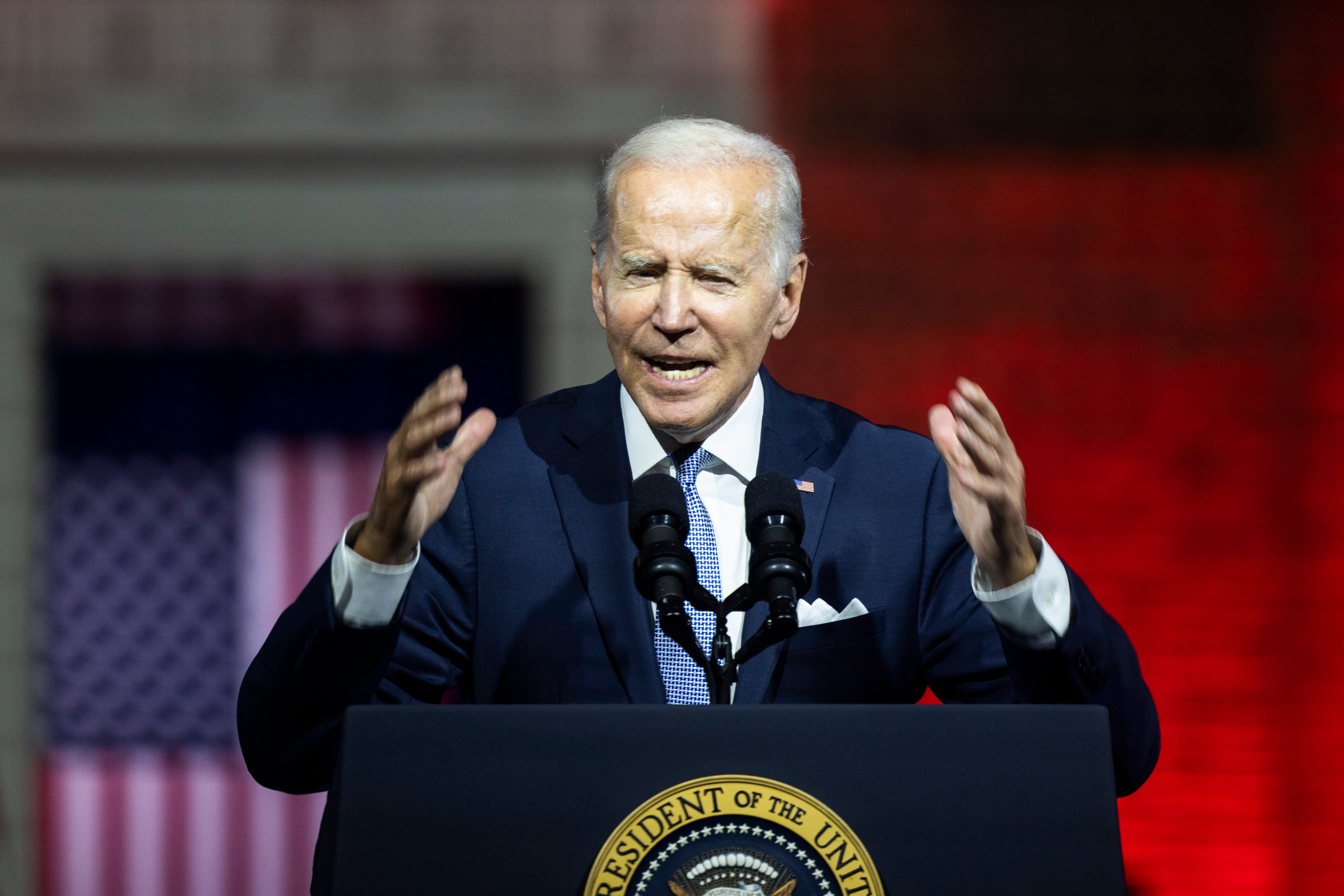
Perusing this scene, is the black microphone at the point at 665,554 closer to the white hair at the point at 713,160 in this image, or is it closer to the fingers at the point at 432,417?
the fingers at the point at 432,417

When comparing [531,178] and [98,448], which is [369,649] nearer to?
[531,178]

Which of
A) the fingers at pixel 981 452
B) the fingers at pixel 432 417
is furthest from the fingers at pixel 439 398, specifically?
the fingers at pixel 981 452

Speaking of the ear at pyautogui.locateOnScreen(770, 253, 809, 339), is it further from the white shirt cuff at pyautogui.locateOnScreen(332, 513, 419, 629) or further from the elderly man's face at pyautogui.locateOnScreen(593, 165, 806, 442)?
the white shirt cuff at pyautogui.locateOnScreen(332, 513, 419, 629)

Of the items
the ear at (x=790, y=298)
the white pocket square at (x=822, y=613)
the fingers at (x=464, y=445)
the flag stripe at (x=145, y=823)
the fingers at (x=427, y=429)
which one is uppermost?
the ear at (x=790, y=298)

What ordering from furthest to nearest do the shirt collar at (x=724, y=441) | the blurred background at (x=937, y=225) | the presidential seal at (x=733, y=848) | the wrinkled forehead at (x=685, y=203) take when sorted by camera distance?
the blurred background at (x=937, y=225) < the shirt collar at (x=724, y=441) < the wrinkled forehead at (x=685, y=203) < the presidential seal at (x=733, y=848)

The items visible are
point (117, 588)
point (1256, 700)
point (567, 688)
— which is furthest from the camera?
point (117, 588)

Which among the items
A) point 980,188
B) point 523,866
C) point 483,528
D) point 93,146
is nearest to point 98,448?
point 93,146

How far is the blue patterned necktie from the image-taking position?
54.1 inches

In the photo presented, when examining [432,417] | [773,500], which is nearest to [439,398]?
[432,417]

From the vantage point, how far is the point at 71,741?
4.70 meters

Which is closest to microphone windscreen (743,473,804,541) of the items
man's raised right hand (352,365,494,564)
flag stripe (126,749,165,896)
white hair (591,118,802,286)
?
man's raised right hand (352,365,494,564)

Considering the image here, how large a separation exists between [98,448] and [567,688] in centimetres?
384

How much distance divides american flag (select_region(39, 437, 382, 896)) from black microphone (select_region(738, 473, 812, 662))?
365 centimetres

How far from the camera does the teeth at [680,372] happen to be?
1.42 m
